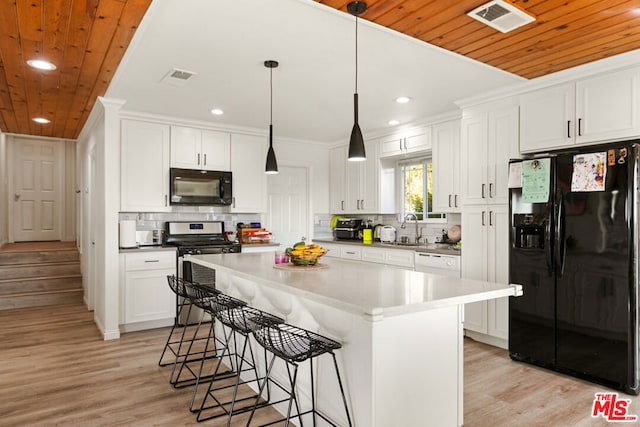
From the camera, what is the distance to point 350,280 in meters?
2.30

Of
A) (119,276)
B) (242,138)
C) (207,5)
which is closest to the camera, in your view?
(207,5)

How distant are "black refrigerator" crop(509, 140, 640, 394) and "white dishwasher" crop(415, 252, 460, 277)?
67 cm

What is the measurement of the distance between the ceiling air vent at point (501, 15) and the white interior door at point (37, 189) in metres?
7.61

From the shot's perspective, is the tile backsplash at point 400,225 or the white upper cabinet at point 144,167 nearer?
the white upper cabinet at point 144,167

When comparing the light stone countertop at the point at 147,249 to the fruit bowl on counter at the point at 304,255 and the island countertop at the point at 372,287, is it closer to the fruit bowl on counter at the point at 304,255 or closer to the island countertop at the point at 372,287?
the island countertop at the point at 372,287

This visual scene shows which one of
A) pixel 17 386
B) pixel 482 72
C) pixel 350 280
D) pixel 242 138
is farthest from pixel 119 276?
pixel 482 72

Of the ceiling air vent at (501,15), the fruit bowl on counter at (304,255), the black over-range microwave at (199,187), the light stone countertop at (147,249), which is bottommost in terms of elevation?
the light stone countertop at (147,249)

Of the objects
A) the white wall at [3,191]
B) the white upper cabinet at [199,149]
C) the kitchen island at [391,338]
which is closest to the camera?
the kitchen island at [391,338]

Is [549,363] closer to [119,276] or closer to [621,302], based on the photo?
[621,302]

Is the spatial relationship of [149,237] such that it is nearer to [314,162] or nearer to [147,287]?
[147,287]

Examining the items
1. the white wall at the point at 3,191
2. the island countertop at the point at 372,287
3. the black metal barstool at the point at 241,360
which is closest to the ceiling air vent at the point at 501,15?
the island countertop at the point at 372,287

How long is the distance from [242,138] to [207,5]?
10.5 ft

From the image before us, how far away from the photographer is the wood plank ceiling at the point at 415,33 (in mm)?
2291

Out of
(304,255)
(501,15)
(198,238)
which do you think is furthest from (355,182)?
(501,15)
